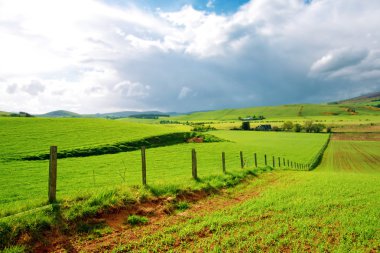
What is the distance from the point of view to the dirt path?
7.88m

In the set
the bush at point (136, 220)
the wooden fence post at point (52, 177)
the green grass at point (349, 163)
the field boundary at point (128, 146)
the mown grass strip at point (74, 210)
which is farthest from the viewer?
the green grass at point (349, 163)

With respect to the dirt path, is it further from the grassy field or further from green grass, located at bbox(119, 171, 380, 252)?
→ green grass, located at bbox(119, 171, 380, 252)

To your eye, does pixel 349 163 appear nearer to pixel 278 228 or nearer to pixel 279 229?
pixel 278 228

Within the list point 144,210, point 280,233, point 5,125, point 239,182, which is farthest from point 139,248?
point 5,125

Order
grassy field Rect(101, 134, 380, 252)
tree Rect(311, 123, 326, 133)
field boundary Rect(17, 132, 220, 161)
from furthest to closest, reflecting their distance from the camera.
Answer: tree Rect(311, 123, 326, 133) < field boundary Rect(17, 132, 220, 161) < grassy field Rect(101, 134, 380, 252)

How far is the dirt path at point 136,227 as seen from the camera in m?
7.88

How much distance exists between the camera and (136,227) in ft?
30.7

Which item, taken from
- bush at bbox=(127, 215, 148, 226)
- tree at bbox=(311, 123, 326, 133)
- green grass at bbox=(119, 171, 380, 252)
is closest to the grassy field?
green grass at bbox=(119, 171, 380, 252)

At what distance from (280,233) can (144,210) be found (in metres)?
5.46

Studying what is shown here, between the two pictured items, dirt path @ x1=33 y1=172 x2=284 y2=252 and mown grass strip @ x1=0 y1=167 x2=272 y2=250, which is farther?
mown grass strip @ x1=0 y1=167 x2=272 y2=250

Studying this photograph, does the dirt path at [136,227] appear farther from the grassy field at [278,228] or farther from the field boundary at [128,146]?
the field boundary at [128,146]

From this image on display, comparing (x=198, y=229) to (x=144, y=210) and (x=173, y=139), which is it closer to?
(x=144, y=210)

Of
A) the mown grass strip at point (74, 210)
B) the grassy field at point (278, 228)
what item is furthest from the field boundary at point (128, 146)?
the grassy field at point (278, 228)

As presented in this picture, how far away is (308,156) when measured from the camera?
61875 millimetres
